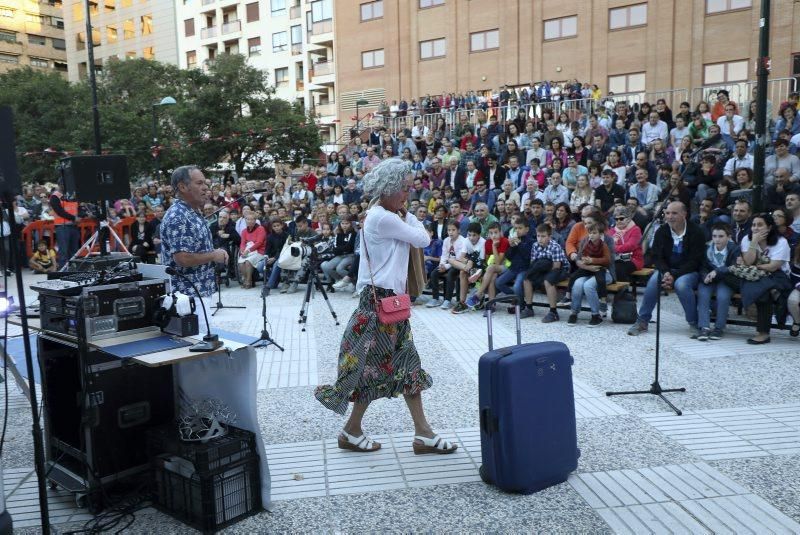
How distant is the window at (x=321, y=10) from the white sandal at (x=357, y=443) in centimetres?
3824

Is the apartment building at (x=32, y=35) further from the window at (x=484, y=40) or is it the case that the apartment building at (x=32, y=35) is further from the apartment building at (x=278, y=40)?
the window at (x=484, y=40)

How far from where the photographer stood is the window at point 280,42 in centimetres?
4409

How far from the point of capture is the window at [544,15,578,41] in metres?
27.2

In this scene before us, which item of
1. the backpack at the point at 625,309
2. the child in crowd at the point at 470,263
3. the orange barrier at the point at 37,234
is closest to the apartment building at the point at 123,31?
the orange barrier at the point at 37,234

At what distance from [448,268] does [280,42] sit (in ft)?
128

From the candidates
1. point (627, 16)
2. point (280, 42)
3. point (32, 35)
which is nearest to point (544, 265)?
point (627, 16)

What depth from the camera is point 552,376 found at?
3561 millimetres

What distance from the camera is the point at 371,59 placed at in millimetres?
33844

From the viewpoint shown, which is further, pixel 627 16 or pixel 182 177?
pixel 627 16

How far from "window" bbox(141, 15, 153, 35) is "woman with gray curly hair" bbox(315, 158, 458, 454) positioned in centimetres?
5378

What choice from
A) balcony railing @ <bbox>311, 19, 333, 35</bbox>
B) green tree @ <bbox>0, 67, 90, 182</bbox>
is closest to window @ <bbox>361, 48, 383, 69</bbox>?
balcony railing @ <bbox>311, 19, 333, 35</bbox>

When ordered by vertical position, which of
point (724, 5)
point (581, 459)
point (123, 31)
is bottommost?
point (581, 459)

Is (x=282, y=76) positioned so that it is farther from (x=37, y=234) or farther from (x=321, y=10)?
(x=37, y=234)

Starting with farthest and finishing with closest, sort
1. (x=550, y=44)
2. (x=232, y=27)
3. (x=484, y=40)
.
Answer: (x=232, y=27) < (x=484, y=40) < (x=550, y=44)
